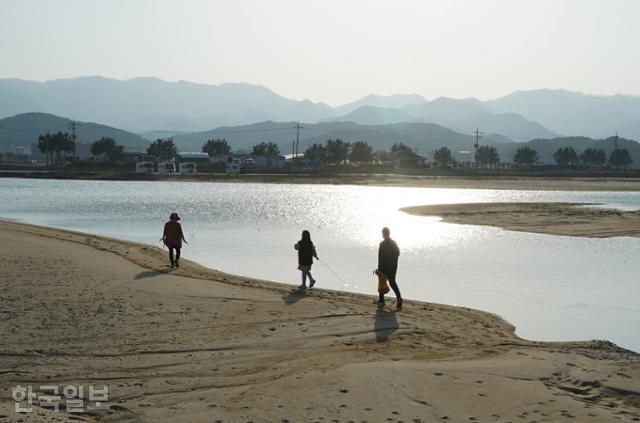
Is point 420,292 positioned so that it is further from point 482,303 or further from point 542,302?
point 542,302

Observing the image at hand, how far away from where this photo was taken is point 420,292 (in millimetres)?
19047

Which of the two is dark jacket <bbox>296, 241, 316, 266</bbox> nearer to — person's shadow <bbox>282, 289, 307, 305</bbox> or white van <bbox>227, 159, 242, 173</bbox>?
person's shadow <bbox>282, 289, 307, 305</bbox>

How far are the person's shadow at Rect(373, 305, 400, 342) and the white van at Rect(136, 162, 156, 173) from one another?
126 meters

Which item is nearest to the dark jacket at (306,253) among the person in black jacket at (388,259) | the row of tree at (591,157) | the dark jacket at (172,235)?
the person in black jacket at (388,259)

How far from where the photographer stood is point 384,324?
43.7ft

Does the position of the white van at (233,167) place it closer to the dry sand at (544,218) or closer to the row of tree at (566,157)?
the row of tree at (566,157)

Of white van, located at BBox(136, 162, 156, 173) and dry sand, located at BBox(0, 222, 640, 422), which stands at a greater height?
white van, located at BBox(136, 162, 156, 173)

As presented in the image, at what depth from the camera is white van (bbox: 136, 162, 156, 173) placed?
135125 millimetres

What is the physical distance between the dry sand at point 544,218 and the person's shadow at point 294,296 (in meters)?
23.5

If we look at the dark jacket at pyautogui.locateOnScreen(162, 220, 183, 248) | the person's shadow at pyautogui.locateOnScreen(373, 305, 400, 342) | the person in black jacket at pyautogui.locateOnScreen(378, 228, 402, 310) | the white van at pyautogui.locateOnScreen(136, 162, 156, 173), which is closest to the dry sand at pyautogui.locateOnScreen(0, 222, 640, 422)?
the person's shadow at pyautogui.locateOnScreen(373, 305, 400, 342)

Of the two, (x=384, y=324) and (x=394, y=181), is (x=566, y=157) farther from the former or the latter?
(x=384, y=324)

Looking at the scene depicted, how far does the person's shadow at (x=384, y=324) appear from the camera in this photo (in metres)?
12.4

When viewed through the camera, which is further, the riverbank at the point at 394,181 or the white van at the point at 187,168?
the white van at the point at 187,168

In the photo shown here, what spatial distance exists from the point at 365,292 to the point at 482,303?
10.3ft
